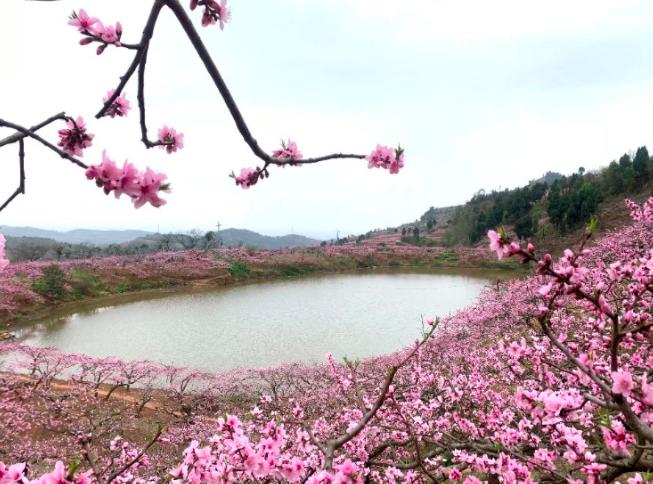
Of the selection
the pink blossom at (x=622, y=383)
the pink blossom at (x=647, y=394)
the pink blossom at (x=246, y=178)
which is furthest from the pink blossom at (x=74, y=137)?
the pink blossom at (x=647, y=394)

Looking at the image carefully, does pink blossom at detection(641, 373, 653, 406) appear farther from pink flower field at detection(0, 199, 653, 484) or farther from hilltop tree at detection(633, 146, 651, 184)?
hilltop tree at detection(633, 146, 651, 184)

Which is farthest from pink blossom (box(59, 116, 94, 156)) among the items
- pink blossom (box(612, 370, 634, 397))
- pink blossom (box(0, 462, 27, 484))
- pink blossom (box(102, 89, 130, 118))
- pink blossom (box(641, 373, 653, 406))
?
pink blossom (box(641, 373, 653, 406))

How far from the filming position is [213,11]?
182 cm

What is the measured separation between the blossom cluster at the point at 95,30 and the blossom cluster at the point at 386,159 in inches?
69.7

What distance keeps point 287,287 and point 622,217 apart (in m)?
37.5

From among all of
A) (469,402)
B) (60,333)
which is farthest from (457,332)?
(60,333)

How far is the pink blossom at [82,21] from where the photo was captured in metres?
1.74

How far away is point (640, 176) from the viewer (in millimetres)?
49000

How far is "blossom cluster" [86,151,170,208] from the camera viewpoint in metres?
1.41

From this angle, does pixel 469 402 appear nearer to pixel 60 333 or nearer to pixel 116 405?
pixel 116 405

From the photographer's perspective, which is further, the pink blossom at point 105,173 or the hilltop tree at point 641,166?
the hilltop tree at point 641,166

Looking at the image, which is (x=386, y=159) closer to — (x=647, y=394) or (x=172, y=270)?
(x=647, y=394)

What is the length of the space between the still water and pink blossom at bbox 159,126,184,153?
1324 centimetres

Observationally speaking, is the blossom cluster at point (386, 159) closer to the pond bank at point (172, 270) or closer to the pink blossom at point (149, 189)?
the pink blossom at point (149, 189)
